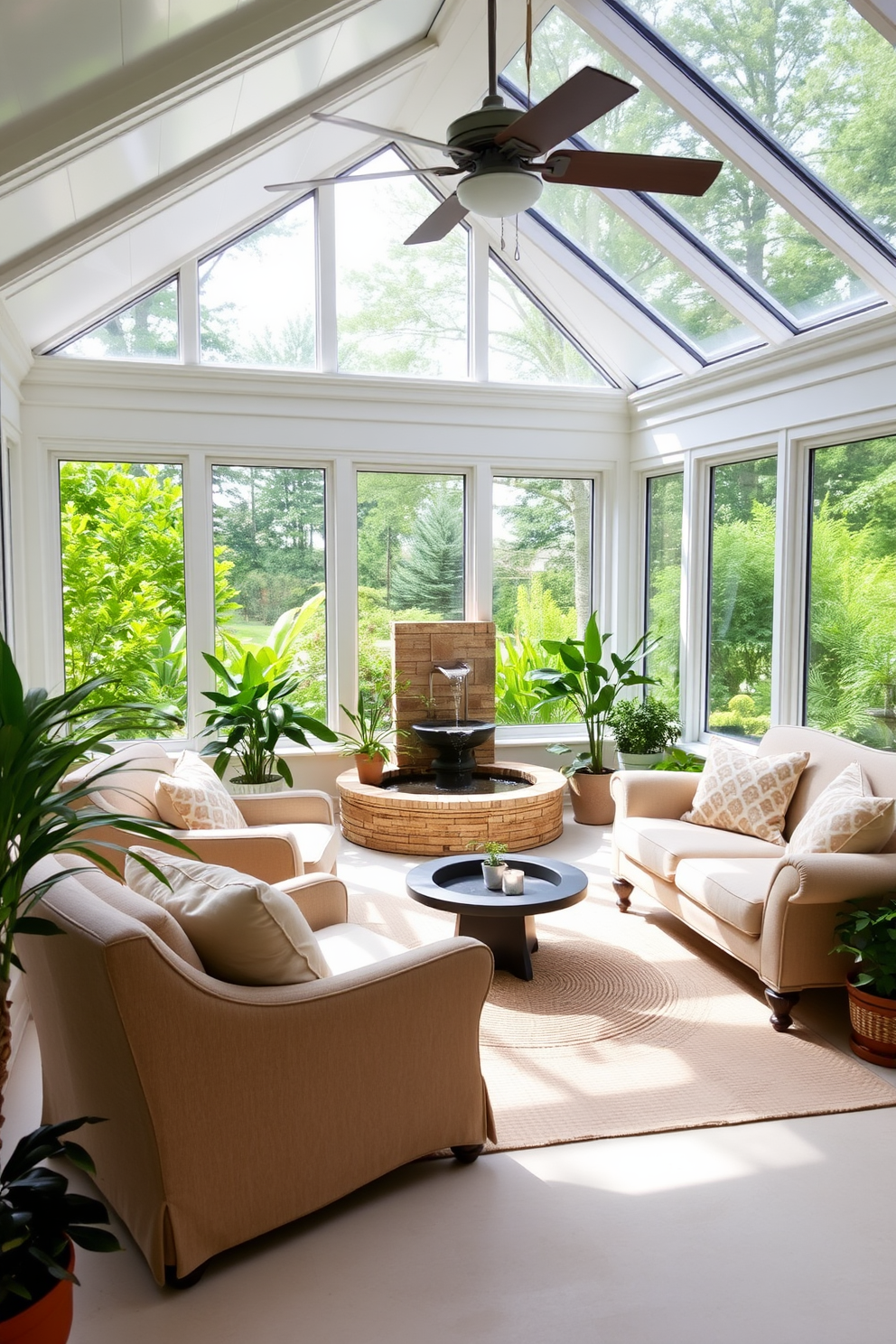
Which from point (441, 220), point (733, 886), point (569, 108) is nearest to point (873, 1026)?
A: point (733, 886)

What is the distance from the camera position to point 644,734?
6.28 meters

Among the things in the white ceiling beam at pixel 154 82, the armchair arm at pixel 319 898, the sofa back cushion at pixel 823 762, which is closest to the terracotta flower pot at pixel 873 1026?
the sofa back cushion at pixel 823 762

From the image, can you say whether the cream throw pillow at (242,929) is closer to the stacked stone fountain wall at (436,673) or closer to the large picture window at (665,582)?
the stacked stone fountain wall at (436,673)

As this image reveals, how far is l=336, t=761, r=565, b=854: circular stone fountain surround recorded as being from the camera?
18.1 feet

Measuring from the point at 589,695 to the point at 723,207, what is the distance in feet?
9.96

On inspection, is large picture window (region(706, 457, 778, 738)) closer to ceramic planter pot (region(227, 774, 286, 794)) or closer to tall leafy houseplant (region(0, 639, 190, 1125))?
ceramic planter pot (region(227, 774, 286, 794))

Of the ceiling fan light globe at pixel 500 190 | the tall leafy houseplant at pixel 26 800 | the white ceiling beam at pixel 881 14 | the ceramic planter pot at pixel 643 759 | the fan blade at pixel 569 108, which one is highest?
the white ceiling beam at pixel 881 14

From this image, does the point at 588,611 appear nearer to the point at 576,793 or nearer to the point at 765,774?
the point at 576,793

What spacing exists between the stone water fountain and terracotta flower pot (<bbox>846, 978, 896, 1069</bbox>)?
8.33 ft

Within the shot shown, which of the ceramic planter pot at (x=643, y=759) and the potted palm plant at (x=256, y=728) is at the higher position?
the potted palm plant at (x=256, y=728)

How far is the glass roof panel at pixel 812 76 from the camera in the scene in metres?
3.59

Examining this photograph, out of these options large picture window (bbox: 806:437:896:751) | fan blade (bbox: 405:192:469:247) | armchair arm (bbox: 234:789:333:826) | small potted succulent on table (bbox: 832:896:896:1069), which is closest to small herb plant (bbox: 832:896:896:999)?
small potted succulent on table (bbox: 832:896:896:1069)

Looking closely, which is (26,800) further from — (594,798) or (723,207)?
(594,798)

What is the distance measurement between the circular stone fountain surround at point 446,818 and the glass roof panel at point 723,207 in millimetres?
3072
